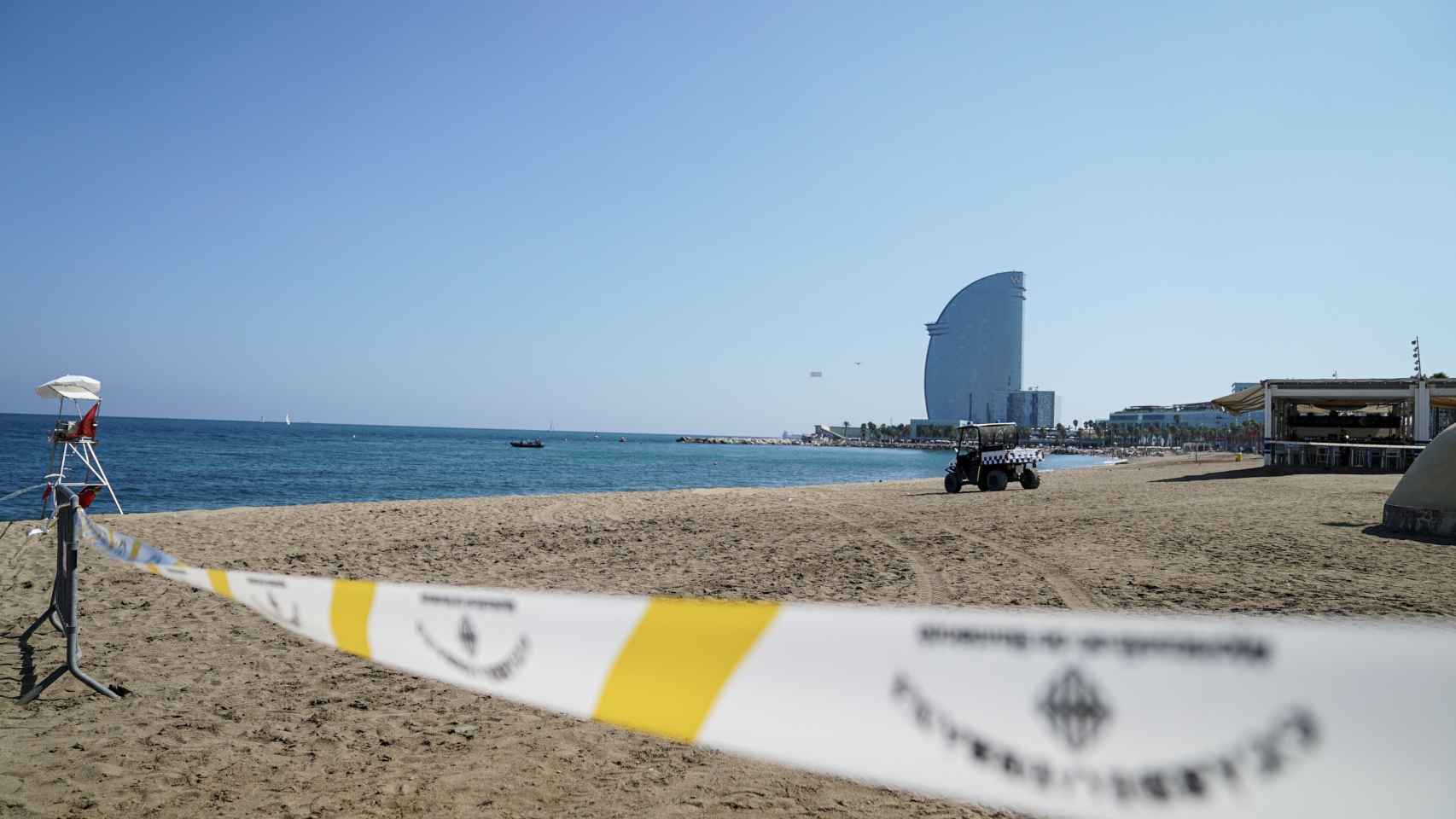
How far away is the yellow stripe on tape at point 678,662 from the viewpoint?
6.38ft

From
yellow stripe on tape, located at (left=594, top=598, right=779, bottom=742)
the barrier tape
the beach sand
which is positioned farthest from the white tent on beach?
yellow stripe on tape, located at (left=594, top=598, right=779, bottom=742)

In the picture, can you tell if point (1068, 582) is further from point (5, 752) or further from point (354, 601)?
point (5, 752)

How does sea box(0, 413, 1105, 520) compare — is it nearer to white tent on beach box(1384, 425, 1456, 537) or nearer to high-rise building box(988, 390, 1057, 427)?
white tent on beach box(1384, 425, 1456, 537)

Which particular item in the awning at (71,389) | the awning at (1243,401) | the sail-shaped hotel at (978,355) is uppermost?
the sail-shaped hotel at (978,355)

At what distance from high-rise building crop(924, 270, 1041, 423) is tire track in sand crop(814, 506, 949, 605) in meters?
163

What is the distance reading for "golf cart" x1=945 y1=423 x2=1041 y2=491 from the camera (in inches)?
766

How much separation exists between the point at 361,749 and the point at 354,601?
928 millimetres

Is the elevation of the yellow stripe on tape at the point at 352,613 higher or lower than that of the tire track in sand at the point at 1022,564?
higher

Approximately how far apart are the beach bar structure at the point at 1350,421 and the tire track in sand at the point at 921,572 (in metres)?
19.0

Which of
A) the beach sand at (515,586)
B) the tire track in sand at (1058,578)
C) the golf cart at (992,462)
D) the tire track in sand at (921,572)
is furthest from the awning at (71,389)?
the golf cart at (992,462)

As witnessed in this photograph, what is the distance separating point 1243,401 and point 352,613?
3424 cm

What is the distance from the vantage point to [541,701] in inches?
87.6

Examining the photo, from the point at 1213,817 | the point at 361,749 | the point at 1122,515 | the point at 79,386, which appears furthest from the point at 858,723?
the point at 1122,515

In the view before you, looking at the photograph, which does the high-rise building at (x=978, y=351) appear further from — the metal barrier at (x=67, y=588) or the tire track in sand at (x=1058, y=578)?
the metal barrier at (x=67, y=588)
